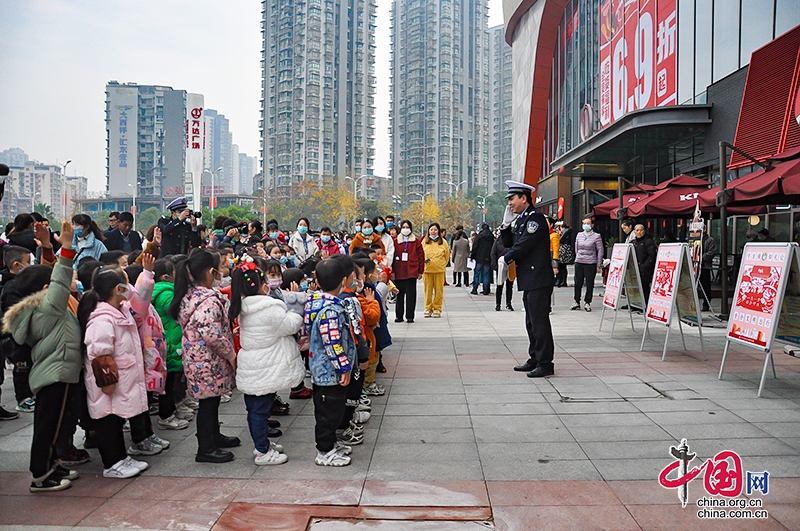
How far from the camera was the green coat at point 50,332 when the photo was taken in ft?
13.9

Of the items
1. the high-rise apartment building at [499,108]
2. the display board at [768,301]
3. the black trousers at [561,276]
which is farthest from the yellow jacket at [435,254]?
the high-rise apartment building at [499,108]

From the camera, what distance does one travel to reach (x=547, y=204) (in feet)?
128

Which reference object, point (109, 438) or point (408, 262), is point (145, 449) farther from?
point (408, 262)

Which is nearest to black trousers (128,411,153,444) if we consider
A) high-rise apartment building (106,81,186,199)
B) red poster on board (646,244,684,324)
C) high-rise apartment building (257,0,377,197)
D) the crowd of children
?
the crowd of children

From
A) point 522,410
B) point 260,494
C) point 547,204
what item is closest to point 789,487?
point 522,410

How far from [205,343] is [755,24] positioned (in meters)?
15.9

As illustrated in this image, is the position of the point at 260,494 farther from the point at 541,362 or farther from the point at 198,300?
the point at 541,362

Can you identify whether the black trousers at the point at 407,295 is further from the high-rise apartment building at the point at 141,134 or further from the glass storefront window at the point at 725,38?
the high-rise apartment building at the point at 141,134

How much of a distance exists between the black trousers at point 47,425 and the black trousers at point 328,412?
66.3 inches

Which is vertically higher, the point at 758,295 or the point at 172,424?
the point at 758,295

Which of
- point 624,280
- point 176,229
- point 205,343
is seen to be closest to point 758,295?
point 624,280

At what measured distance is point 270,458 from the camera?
15.2 ft

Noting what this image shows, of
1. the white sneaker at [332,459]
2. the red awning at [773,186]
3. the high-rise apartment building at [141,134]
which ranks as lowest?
the white sneaker at [332,459]

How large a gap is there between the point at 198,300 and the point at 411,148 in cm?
10704
